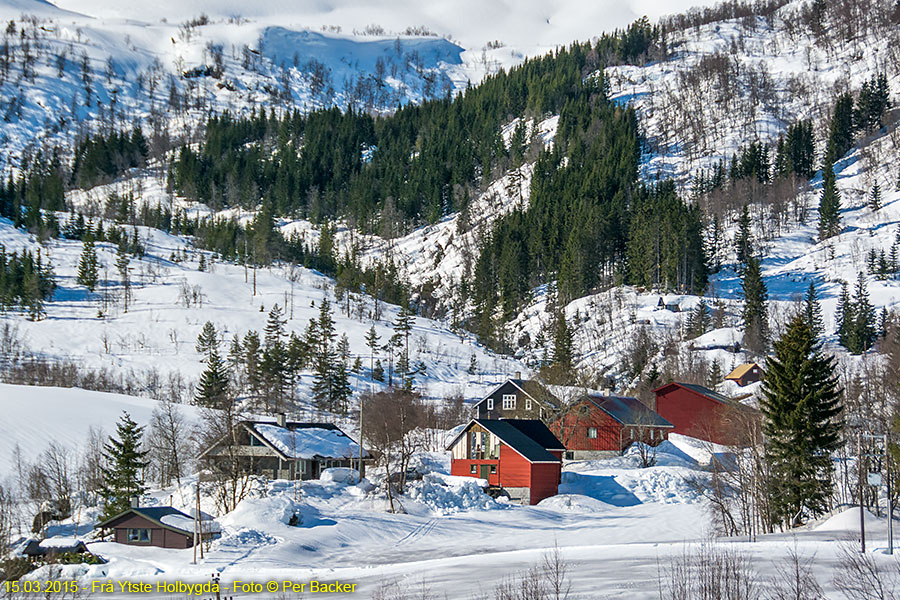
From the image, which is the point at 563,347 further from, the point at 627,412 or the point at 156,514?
the point at 156,514

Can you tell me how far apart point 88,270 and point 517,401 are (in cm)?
7660

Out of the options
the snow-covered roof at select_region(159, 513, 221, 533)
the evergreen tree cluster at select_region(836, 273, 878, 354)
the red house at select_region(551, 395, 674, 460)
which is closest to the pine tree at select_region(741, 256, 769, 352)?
the evergreen tree cluster at select_region(836, 273, 878, 354)

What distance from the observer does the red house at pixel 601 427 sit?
69750 millimetres

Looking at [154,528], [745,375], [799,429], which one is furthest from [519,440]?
[745,375]

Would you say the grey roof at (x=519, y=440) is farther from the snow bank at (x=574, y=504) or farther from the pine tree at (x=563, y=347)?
the pine tree at (x=563, y=347)

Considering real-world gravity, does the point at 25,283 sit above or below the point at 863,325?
above

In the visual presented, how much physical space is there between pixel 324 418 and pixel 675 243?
186 ft

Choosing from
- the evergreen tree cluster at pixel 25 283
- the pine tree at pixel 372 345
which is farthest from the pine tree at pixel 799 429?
the evergreen tree cluster at pixel 25 283

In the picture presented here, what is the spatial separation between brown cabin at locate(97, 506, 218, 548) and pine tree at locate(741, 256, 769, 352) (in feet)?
255

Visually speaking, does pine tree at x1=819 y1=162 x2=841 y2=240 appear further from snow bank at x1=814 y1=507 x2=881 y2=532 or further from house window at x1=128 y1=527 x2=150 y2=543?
house window at x1=128 y1=527 x2=150 y2=543

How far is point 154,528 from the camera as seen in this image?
130 feet

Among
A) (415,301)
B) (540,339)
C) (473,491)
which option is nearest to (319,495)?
(473,491)

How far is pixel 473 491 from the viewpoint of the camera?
2115 inches

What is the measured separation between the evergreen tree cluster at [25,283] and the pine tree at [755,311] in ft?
301
